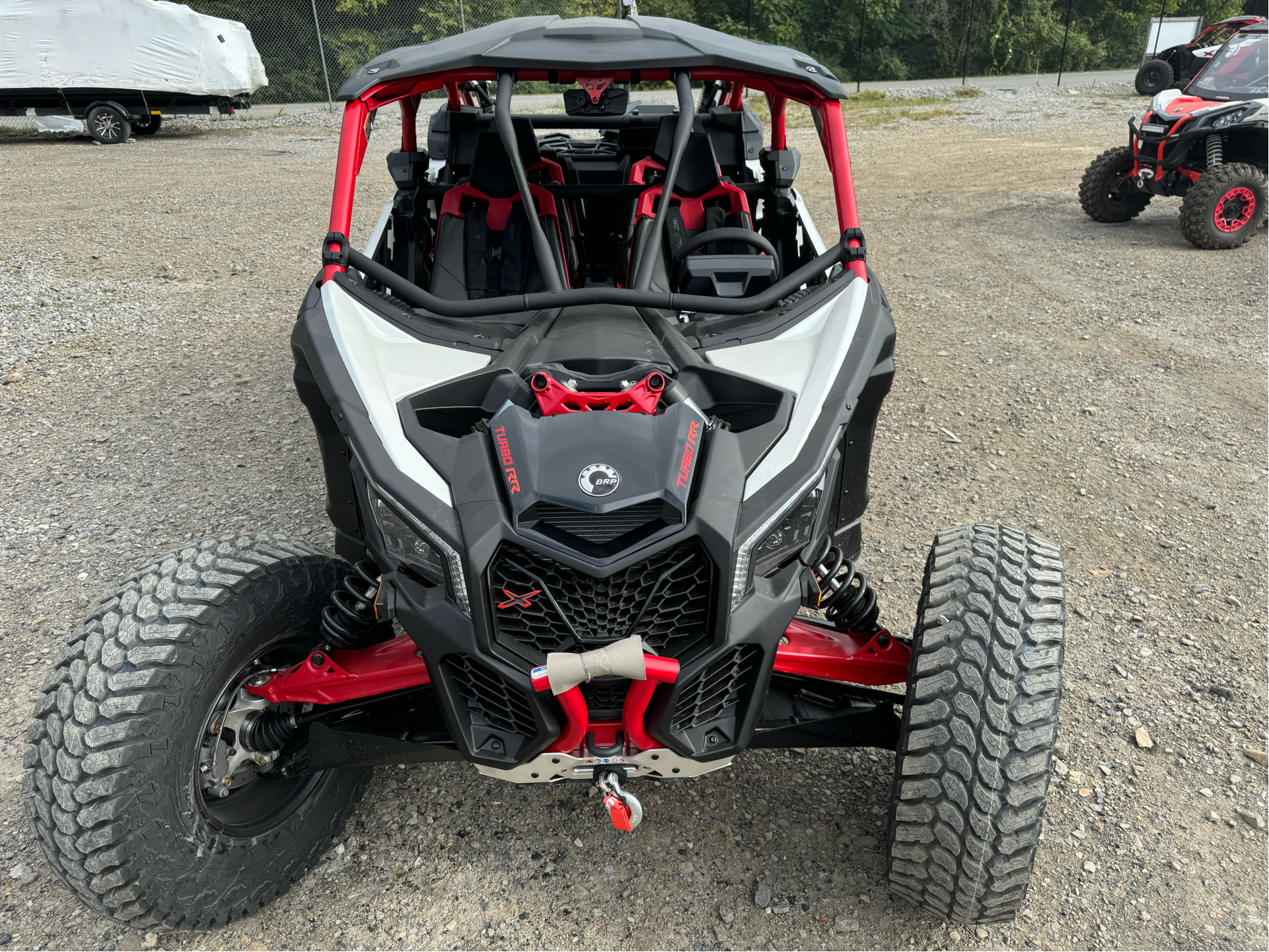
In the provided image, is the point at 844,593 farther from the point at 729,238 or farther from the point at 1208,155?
the point at 1208,155

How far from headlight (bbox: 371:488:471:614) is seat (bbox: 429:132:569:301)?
1824mm

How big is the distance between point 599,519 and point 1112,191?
8.82 meters

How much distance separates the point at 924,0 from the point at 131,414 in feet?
96.7

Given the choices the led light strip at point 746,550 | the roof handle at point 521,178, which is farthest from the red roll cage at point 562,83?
the led light strip at point 746,550

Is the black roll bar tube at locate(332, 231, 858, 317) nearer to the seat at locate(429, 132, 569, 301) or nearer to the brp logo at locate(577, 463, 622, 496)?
the brp logo at locate(577, 463, 622, 496)

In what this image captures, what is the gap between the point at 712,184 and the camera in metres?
3.79

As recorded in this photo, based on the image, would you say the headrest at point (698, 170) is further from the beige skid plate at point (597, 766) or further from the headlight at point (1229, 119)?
the headlight at point (1229, 119)

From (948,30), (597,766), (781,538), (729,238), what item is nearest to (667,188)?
(729,238)

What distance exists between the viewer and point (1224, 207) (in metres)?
7.85

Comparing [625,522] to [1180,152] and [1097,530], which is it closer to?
[1097,530]

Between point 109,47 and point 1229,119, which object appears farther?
point 109,47

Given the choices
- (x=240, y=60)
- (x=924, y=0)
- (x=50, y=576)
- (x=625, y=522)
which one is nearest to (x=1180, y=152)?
(x=625, y=522)

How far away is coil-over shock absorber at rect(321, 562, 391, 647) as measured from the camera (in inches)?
84.5

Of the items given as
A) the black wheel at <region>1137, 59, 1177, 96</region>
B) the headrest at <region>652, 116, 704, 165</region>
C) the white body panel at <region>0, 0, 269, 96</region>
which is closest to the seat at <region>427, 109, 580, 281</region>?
the headrest at <region>652, 116, 704, 165</region>
